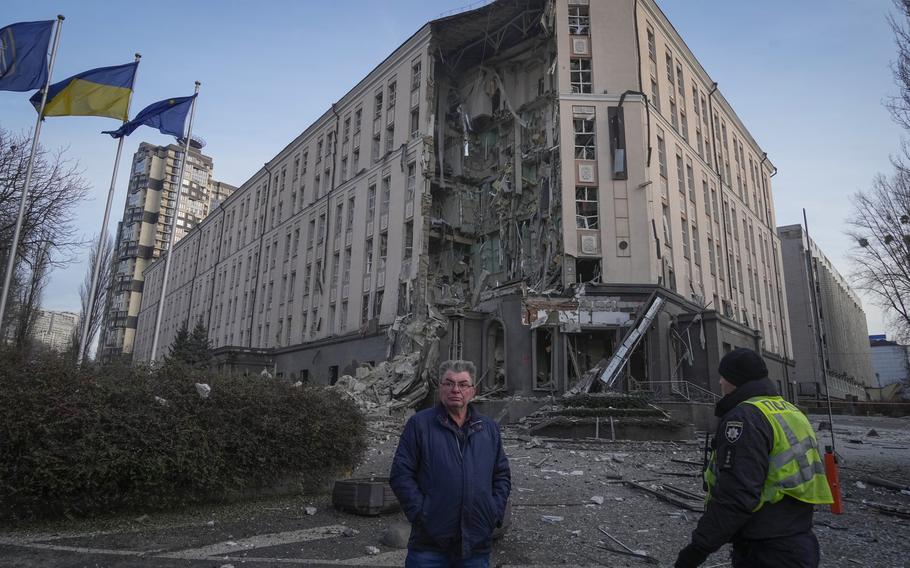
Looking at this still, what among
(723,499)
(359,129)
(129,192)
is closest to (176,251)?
(129,192)

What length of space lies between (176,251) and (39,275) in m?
48.7

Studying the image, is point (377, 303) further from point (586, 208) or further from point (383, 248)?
point (586, 208)

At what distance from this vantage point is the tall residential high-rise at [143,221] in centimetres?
7836

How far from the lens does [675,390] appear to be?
23.3 metres

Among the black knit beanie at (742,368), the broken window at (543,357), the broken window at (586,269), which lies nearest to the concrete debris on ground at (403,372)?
the broken window at (543,357)

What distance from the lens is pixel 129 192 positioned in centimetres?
8444

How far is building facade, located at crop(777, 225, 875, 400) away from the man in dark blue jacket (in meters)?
49.2

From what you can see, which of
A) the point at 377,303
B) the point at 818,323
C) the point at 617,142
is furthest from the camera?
the point at 818,323

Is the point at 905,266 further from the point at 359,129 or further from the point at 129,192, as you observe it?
the point at 129,192

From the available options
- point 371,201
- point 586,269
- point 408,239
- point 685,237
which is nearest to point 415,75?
point 371,201

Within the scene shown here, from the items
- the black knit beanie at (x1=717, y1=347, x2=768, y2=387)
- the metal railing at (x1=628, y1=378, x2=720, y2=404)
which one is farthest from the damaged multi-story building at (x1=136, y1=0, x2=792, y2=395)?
the black knit beanie at (x1=717, y1=347, x2=768, y2=387)

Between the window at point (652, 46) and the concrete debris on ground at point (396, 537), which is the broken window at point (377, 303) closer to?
the window at point (652, 46)

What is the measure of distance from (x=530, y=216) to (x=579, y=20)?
10.7 m

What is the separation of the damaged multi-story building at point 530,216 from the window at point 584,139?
0.32 feet
